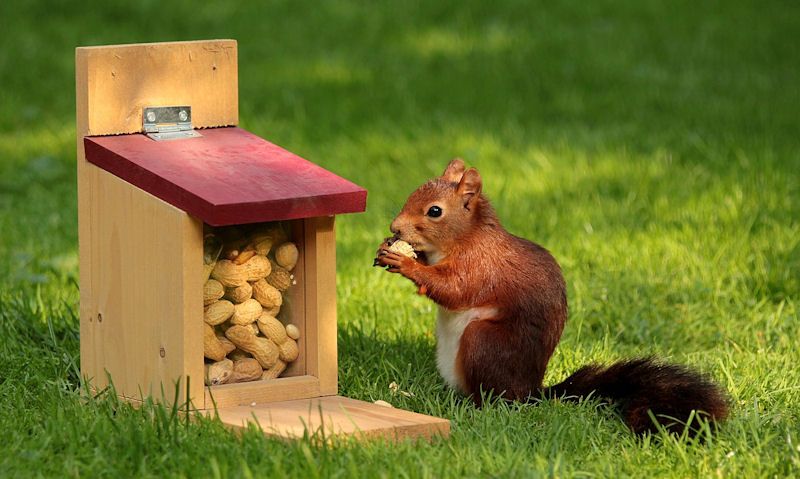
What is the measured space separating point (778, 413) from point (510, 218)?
2379 mm

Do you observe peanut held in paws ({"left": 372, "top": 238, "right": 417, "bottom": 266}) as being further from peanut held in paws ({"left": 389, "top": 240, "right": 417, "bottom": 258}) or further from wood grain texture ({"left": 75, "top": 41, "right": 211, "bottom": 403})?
wood grain texture ({"left": 75, "top": 41, "right": 211, "bottom": 403})

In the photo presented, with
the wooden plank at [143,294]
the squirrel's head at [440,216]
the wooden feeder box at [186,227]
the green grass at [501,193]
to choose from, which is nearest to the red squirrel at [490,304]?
the squirrel's head at [440,216]

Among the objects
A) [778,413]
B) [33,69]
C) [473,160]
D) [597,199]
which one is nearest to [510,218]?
[597,199]

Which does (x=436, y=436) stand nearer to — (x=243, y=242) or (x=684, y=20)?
(x=243, y=242)

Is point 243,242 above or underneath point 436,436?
above

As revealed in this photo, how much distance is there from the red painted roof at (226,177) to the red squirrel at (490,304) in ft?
0.91

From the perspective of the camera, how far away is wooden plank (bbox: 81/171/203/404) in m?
3.24

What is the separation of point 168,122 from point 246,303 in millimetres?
536

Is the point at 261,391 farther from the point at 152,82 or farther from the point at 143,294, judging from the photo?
the point at 152,82

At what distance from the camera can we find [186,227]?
3.20m

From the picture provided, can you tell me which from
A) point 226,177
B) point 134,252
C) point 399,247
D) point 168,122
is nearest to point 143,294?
point 134,252

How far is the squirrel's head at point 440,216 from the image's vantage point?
3600 mm

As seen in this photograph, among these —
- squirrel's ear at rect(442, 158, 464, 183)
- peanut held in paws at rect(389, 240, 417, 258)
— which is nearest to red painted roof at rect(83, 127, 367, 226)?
peanut held in paws at rect(389, 240, 417, 258)

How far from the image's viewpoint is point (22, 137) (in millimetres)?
7406
